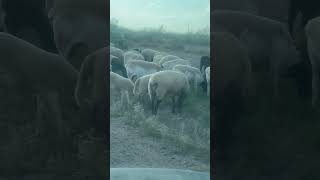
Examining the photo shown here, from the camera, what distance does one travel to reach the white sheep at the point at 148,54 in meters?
5.70

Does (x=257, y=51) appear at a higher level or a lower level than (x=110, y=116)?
higher

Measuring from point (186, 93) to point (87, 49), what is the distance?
45.7 inches

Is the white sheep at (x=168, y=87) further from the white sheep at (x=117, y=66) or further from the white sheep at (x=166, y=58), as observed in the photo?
the white sheep at (x=117, y=66)

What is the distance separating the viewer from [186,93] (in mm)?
5762

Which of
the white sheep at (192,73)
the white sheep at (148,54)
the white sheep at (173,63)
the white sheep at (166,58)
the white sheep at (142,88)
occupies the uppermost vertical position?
the white sheep at (148,54)

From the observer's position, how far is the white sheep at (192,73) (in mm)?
5715

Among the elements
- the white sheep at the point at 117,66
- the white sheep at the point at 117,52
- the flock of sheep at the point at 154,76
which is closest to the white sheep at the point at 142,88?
the flock of sheep at the point at 154,76

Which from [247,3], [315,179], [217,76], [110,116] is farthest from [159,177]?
[247,3]

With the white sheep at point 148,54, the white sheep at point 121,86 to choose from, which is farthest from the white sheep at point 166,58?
the white sheep at point 121,86

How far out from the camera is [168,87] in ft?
18.9

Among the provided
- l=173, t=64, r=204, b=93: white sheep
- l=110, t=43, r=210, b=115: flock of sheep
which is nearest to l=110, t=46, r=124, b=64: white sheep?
l=110, t=43, r=210, b=115: flock of sheep

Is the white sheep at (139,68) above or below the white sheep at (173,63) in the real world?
below

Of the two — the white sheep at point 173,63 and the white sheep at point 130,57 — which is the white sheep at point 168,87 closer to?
the white sheep at point 173,63

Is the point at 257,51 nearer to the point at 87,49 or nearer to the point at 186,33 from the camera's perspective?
the point at 186,33
